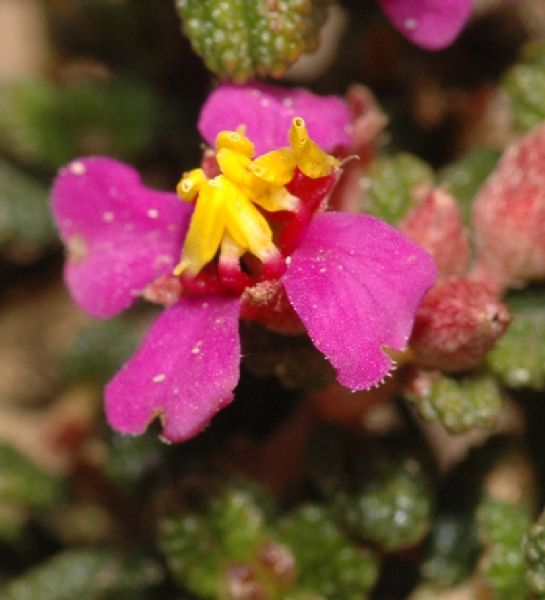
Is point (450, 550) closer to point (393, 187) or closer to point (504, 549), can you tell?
point (504, 549)

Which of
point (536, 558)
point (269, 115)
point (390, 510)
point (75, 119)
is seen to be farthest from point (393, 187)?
point (75, 119)

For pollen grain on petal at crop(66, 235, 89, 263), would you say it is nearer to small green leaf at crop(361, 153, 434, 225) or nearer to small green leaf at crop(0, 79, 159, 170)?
small green leaf at crop(361, 153, 434, 225)

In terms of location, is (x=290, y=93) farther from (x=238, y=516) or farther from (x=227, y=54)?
(x=238, y=516)

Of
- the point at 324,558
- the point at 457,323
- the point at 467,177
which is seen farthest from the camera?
the point at 467,177

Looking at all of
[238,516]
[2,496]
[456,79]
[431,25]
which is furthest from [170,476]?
[456,79]

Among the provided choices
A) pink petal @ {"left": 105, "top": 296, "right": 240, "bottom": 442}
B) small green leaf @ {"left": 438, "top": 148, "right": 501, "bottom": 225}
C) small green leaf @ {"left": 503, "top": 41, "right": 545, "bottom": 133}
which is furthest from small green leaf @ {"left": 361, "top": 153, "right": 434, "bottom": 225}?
pink petal @ {"left": 105, "top": 296, "right": 240, "bottom": 442}

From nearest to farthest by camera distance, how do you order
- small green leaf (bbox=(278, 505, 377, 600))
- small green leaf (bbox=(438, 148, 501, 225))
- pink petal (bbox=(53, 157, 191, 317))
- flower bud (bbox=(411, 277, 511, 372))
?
flower bud (bbox=(411, 277, 511, 372)), pink petal (bbox=(53, 157, 191, 317)), small green leaf (bbox=(278, 505, 377, 600)), small green leaf (bbox=(438, 148, 501, 225))
